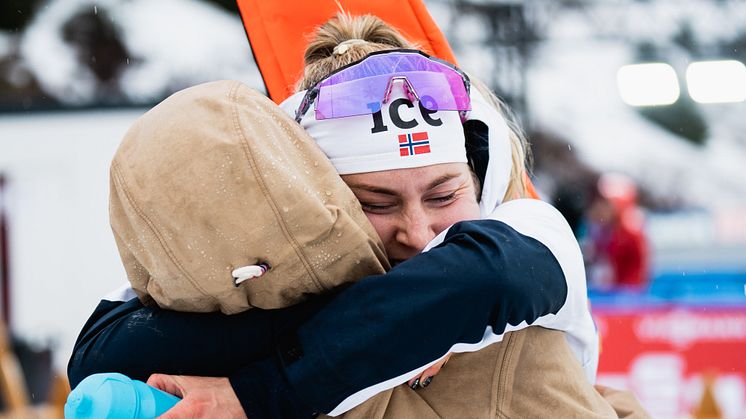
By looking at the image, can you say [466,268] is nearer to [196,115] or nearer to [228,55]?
[196,115]

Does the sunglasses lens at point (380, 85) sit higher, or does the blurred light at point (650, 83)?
the sunglasses lens at point (380, 85)

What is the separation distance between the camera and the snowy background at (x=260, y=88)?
293 inches

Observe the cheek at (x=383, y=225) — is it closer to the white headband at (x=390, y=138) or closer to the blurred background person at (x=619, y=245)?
the white headband at (x=390, y=138)

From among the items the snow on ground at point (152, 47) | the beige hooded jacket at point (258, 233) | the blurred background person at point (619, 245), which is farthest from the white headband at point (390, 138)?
the snow on ground at point (152, 47)

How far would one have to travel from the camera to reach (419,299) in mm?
1102

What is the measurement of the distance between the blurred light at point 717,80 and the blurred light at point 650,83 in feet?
0.82

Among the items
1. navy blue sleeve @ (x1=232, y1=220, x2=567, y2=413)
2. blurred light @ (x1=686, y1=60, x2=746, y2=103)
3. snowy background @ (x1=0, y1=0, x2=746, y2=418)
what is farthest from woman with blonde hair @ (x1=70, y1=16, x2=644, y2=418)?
blurred light @ (x1=686, y1=60, x2=746, y2=103)

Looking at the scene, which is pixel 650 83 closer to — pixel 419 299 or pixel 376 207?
pixel 376 207

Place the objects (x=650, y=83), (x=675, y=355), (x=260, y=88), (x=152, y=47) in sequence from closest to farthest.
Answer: (x=675, y=355) < (x=260, y=88) < (x=152, y=47) < (x=650, y=83)

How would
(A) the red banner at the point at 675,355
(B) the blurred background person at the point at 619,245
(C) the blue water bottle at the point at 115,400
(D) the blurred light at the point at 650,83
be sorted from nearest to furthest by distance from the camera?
(C) the blue water bottle at the point at 115,400, (A) the red banner at the point at 675,355, (B) the blurred background person at the point at 619,245, (D) the blurred light at the point at 650,83

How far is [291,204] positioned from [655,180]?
18.4m

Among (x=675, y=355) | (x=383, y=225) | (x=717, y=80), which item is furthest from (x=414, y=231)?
(x=717, y=80)

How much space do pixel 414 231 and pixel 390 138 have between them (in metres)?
0.14

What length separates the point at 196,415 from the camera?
3.66 ft
